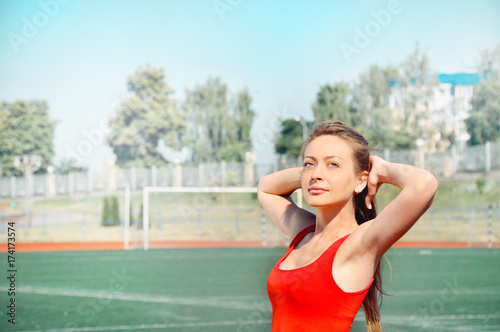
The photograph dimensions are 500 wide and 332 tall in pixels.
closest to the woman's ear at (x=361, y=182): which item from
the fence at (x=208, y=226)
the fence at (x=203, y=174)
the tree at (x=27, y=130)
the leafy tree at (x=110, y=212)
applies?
the fence at (x=208, y=226)

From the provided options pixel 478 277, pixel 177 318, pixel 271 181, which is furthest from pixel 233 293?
pixel 271 181

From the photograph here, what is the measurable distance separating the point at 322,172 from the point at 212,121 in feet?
119

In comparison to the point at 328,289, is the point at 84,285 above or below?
below

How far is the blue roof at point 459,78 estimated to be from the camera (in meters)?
39.0

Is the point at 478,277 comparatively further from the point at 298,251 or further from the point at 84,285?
the point at 298,251

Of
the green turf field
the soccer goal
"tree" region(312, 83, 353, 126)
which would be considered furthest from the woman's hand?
"tree" region(312, 83, 353, 126)

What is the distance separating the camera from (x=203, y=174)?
33.4 m

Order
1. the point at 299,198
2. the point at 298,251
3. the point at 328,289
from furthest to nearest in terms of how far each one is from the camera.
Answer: the point at 299,198
the point at 298,251
the point at 328,289

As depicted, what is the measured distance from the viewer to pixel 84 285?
39.3ft

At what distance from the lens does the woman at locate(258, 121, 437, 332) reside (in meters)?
1.90

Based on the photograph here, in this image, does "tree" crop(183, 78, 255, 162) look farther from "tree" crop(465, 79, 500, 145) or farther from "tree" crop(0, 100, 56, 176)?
"tree" crop(465, 79, 500, 145)

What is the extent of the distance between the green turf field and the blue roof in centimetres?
2434

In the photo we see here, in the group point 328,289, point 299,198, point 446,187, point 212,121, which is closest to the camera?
point 328,289

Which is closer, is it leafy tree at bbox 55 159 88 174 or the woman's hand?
the woman's hand
